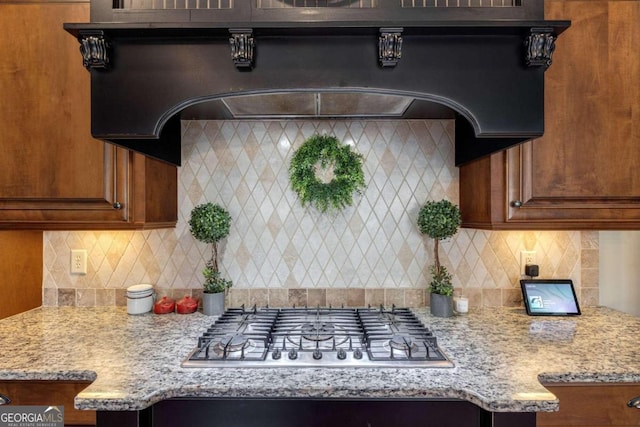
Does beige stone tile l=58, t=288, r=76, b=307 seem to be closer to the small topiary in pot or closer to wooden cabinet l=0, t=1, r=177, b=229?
wooden cabinet l=0, t=1, r=177, b=229

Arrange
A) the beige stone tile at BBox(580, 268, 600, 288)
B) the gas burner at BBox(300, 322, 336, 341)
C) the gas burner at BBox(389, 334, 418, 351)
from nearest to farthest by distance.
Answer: the gas burner at BBox(389, 334, 418, 351)
the gas burner at BBox(300, 322, 336, 341)
the beige stone tile at BBox(580, 268, 600, 288)

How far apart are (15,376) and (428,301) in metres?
1.69

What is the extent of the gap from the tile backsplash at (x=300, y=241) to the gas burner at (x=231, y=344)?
0.53 meters

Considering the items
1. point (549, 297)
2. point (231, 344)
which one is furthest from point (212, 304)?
point (549, 297)

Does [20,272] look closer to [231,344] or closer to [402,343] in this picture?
[231,344]

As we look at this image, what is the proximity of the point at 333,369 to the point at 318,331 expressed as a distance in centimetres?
30

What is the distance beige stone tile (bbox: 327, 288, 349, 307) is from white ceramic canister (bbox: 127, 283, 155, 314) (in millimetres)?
908

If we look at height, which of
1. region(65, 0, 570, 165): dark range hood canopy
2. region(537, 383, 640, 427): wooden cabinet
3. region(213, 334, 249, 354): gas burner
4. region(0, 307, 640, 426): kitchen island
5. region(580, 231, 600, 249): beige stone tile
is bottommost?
region(537, 383, 640, 427): wooden cabinet

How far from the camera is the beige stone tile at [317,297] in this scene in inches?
71.7

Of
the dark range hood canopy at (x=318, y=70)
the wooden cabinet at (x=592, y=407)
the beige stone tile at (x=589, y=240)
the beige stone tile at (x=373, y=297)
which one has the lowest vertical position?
the wooden cabinet at (x=592, y=407)

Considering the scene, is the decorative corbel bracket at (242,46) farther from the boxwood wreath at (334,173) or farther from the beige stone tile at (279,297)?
the beige stone tile at (279,297)

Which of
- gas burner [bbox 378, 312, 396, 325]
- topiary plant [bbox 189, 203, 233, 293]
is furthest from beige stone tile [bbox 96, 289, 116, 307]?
gas burner [bbox 378, 312, 396, 325]

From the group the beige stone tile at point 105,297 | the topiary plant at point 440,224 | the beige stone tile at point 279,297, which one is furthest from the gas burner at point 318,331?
the beige stone tile at point 105,297

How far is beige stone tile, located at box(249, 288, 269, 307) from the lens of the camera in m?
1.83
